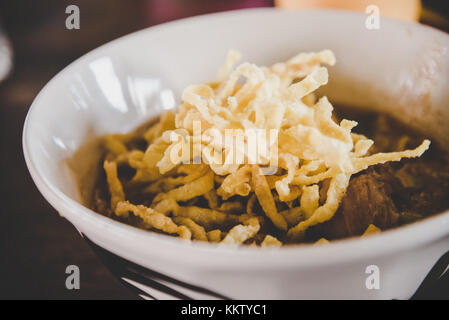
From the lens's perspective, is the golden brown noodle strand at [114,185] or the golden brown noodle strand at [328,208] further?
the golden brown noodle strand at [114,185]

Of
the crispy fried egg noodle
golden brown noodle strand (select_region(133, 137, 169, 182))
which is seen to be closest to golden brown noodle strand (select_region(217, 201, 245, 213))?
the crispy fried egg noodle

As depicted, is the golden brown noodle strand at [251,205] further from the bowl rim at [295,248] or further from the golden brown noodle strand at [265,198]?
the bowl rim at [295,248]

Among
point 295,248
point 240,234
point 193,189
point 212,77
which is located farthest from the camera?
point 212,77

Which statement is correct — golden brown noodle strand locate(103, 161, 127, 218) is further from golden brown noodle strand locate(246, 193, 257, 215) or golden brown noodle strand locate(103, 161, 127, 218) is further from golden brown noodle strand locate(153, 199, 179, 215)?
golden brown noodle strand locate(246, 193, 257, 215)

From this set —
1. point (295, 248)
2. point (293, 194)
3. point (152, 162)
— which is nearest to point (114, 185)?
point (152, 162)

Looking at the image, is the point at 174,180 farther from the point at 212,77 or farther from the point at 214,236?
the point at 212,77

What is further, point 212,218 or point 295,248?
point 212,218

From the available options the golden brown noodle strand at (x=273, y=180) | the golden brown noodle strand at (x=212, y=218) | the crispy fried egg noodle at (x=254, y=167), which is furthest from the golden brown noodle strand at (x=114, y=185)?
the golden brown noodle strand at (x=273, y=180)
